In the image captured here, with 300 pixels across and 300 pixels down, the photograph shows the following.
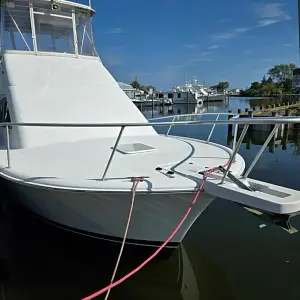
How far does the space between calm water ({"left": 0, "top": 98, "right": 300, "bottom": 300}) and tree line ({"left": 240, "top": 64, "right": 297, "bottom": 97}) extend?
10192 cm

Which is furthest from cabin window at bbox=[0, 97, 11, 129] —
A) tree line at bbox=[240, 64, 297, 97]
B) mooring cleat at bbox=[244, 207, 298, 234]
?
tree line at bbox=[240, 64, 297, 97]

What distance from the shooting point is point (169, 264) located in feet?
16.8

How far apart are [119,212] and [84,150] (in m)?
1.55

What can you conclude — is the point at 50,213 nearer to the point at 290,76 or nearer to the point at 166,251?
the point at 166,251

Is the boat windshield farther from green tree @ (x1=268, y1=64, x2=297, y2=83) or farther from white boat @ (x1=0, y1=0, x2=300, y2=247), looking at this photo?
green tree @ (x1=268, y1=64, x2=297, y2=83)

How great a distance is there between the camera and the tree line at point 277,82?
10394cm

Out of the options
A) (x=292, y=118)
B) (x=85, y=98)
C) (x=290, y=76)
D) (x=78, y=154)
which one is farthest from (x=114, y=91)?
(x=290, y=76)

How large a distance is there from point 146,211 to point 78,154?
163 cm

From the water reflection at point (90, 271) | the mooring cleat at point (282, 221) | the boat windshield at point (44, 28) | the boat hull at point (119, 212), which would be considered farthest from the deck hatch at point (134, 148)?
the boat windshield at point (44, 28)

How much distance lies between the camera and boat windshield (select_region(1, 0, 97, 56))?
7.69 m

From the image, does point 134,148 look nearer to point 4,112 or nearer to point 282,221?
point 282,221

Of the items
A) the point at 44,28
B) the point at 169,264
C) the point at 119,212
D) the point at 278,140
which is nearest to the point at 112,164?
the point at 119,212

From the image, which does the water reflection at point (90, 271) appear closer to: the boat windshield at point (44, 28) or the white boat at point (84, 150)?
the white boat at point (84, 150)

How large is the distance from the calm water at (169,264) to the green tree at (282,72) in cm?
11772
